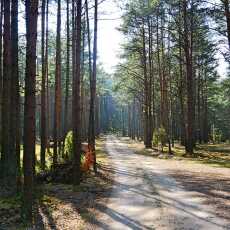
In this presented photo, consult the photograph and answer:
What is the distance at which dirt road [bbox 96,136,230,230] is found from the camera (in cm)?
980

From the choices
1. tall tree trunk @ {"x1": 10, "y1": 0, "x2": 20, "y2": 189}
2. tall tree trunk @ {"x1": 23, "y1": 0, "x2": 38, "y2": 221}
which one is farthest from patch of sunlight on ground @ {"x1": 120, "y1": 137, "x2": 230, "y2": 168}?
tall tree trunk @ {"x1": 23, "y1": 0, "x2": 38, "y2": 221}

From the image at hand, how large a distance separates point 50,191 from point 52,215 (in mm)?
3266

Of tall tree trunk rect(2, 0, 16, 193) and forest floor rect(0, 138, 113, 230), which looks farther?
tall tree trunk rect(2, 0, 16, 193)

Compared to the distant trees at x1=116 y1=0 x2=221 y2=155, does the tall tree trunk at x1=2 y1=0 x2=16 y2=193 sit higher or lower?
lower

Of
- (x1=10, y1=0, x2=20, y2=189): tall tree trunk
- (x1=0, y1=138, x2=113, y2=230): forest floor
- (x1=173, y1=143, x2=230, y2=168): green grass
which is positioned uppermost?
(x1=10, y1=0, x2=20, y2=189): tall tree trunk

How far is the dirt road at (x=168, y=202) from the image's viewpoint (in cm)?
980

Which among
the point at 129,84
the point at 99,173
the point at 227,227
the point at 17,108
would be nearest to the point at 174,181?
the point at 99,173

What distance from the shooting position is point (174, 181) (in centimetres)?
1700

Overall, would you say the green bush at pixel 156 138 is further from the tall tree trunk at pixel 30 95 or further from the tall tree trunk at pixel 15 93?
the tall tree trunk at pixel 30 95

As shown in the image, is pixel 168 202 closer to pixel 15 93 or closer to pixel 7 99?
pixel 15 93

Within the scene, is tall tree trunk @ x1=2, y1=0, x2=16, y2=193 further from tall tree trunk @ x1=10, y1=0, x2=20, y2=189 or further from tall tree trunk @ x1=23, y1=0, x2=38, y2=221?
tall tree trunk @ x1=23, y1=0, x2=38, y2=221

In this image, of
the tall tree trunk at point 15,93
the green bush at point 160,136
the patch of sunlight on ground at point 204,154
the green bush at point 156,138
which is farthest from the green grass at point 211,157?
the tall tree trunk at point 15,93

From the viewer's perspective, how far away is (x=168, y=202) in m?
12.3

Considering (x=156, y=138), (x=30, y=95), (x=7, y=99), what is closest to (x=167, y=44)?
(x=156, y=138)
